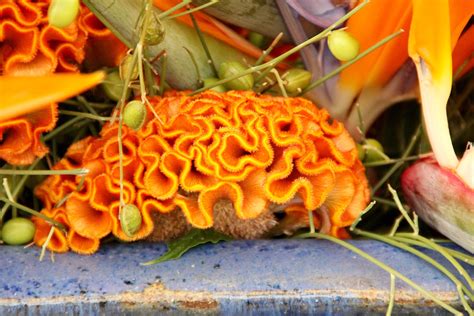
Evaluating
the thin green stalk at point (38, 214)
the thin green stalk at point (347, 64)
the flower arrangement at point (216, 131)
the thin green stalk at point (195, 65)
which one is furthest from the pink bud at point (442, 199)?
the thin green stalk at point (38, 214)

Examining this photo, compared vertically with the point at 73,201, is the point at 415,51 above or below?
above

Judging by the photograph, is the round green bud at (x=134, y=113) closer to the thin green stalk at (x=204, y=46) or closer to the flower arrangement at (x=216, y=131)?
the flower arrangement at (x=216, y=131)

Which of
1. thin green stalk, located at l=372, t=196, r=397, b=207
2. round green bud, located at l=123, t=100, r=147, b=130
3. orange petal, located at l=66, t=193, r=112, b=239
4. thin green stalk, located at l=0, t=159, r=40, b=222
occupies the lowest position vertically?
→ thin green stalk, located at l=372, t=196, r=397, b=207

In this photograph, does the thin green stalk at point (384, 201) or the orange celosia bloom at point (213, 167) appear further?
the thin green stalk at point (384, 201)

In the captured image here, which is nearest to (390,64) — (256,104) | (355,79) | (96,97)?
(355,79)

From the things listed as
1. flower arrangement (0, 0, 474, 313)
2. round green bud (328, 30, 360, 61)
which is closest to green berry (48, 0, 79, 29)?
flower arrangement (0, 0, 474, 313)

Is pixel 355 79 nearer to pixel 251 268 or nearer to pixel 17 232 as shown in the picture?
pixel 251 268

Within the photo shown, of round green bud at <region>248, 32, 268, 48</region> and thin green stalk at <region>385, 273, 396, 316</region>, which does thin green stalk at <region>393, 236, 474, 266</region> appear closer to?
thin green stalk at <region>385, 273, 396, 316</region>
